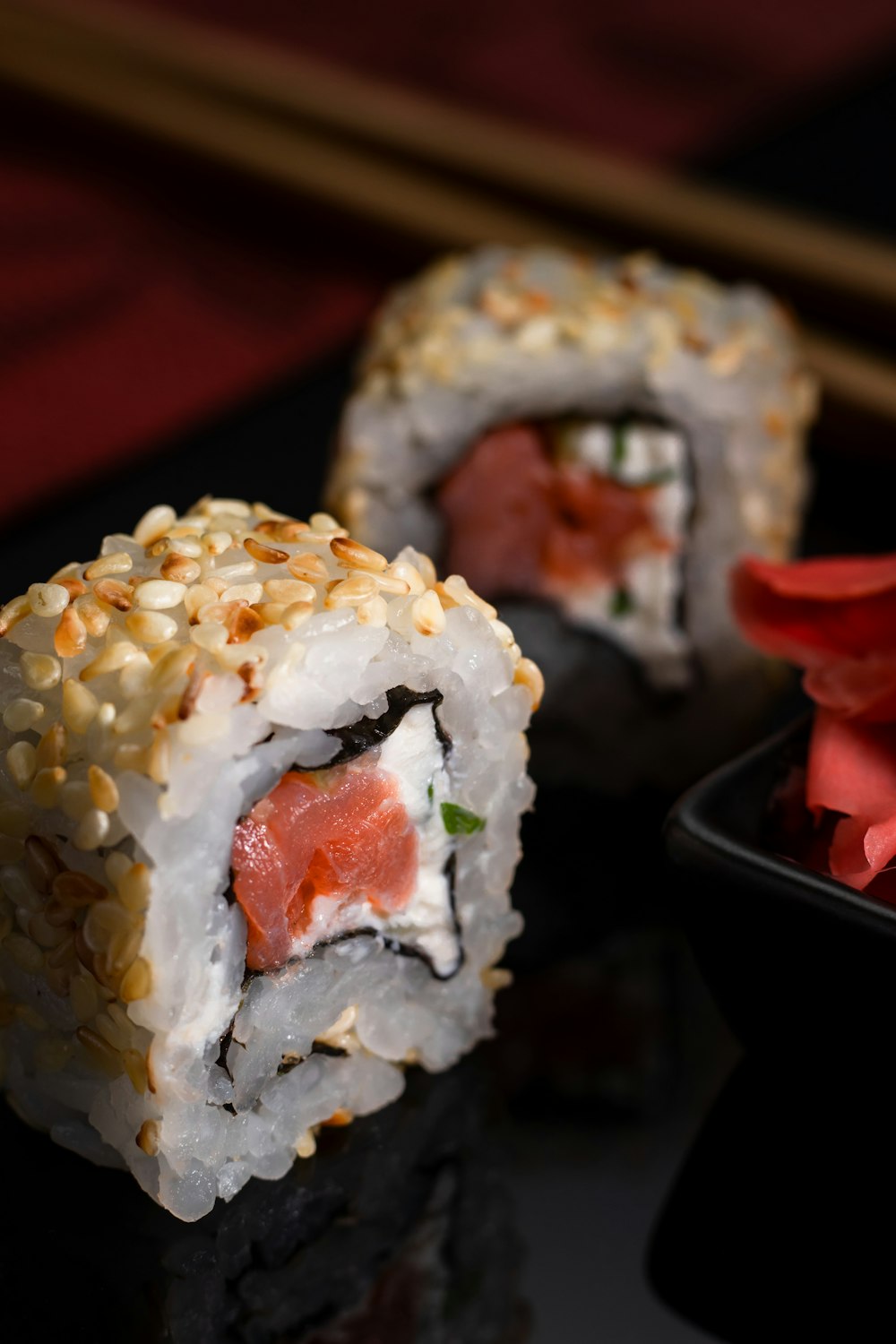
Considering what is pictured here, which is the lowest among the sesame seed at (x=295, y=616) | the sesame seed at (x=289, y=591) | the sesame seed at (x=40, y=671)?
the sesame seed at (x=40, y=671)

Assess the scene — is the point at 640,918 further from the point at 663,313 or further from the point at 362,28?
the point at 362,28

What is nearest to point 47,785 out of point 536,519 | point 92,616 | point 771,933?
point 92,616

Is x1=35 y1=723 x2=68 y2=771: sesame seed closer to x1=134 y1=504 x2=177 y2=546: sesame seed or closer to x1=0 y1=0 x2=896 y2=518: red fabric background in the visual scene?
x1=134 y1=504 x2=177 y2=546: sesame seed

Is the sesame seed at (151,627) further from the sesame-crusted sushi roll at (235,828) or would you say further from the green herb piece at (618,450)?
the green herb piece at (618,450)

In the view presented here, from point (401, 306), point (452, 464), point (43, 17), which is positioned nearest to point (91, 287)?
point (43, 17)

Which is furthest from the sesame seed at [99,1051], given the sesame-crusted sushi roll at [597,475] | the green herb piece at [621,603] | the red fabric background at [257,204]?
the red fabric background at [257,204]

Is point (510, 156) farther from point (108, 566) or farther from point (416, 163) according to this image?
point (108, 566)
